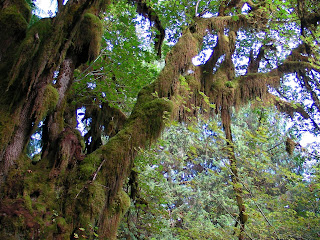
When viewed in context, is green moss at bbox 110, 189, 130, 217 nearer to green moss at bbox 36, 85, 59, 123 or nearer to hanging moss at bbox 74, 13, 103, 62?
green moss at bbox 36, 85, 59, 123

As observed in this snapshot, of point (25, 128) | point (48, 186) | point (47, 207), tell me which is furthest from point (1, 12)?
point (47, 207)

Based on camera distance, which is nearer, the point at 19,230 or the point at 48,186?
the point at 19,230

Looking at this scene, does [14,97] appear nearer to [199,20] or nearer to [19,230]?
[19,230]

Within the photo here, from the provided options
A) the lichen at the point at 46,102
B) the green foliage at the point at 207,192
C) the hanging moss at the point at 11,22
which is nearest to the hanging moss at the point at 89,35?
the hanging moss at the point at 11,22

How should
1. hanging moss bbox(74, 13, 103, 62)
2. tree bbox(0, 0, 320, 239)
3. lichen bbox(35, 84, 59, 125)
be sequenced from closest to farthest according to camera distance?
tree bbox(0, 0, 320, 239) < lichen bbox(35, 84, 59, 125) < hanging moss bbox(74, 13, 103, 62)

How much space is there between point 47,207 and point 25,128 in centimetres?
112

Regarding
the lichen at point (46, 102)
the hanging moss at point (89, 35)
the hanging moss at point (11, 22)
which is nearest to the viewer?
the lichen at point (46, 102)

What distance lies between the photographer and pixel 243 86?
6.64 m

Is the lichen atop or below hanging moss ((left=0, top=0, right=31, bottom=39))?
below

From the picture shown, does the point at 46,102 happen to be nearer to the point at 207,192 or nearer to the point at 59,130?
the point at 59,130

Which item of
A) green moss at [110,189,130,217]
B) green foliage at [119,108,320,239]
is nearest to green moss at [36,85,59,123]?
green moss at [110,189,130,217]

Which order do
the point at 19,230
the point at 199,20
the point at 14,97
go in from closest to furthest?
the point at 19,230 < the point at 14,97 < the point at 199,20

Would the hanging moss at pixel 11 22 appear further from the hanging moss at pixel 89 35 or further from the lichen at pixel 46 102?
the lichen at pixel 46 102

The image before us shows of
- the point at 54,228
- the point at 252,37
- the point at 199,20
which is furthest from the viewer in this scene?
the point at 252,37
